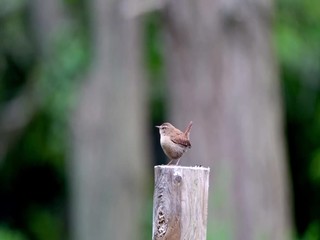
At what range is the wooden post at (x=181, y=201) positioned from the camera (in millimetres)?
6078

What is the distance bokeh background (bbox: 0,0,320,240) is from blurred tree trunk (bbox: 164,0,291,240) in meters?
0.01

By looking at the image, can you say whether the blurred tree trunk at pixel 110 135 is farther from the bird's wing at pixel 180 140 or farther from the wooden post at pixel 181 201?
the wooden post at pixel 181 201

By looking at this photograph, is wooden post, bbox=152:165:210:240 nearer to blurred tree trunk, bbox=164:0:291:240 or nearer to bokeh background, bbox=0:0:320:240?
bokeh background, bbox=0:0:320:240

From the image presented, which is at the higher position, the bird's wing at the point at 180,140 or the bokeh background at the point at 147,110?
the bokeh background at the point at 147,110

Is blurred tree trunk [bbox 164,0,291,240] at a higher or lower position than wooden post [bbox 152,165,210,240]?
higher

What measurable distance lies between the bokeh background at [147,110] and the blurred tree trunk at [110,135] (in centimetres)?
2

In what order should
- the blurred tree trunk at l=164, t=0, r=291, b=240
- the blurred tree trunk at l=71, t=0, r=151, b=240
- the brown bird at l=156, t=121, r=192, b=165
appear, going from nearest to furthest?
the brown bird at l=156, t=121, r=192, b=165
the blurred tree trunk at l=164, t=0, r=291, b=240
the blurred tree trunk at l=71, t=0, r=151, b=240

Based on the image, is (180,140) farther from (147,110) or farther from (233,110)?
(147,110)

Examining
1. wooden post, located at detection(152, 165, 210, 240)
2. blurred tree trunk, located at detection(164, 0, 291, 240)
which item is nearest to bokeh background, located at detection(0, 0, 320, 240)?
blurred tree trunk, located at detection(164, 0, 291, 240)

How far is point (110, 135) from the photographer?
16938 millimetres

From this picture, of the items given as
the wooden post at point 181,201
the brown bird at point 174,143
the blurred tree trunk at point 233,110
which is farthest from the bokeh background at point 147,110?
the wooden post at point 181,201

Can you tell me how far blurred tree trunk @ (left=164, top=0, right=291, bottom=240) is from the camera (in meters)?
13.0

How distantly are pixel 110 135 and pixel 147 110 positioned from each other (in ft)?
8.28

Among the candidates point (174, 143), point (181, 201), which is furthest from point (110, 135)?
point (181, 201)
